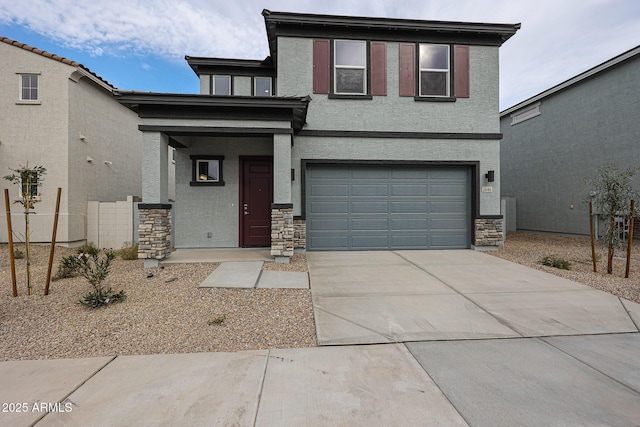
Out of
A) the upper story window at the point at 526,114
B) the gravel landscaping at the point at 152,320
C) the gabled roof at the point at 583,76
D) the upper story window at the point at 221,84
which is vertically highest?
the gabled roof at the point at 583,76

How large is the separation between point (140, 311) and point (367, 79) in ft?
25.3

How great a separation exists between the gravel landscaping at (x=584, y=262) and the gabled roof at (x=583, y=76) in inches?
239

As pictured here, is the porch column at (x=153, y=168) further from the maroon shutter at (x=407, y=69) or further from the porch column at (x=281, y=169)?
the maroon shutter at (x=407, y=69)

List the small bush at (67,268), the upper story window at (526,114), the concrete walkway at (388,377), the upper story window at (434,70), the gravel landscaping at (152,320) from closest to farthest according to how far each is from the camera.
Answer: the concrete walkway at (388,377), the gravel landscaping at (152,320), the small bush at (67,268), the upper story window at (434,70), the upper story window at (526,114)

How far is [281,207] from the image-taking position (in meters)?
6.57

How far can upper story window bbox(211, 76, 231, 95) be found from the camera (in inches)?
381

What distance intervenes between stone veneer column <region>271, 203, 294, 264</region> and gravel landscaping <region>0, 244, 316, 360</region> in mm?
1744

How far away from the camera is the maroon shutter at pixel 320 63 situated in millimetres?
8125

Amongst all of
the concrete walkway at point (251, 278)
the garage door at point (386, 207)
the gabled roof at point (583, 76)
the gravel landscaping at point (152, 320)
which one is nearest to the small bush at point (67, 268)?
the gravel landscaping at point (152, 320)

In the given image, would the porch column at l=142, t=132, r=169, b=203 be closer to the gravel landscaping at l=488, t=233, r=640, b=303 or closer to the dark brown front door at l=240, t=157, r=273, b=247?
the dark brown front door at l=240, t=157, r=273, b=247

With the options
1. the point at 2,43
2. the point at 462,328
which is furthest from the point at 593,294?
the point at 2,43

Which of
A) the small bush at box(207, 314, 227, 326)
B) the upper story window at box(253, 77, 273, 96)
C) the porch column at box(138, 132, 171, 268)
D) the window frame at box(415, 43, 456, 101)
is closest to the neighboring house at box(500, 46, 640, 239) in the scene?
the window frame at box(415, 43, 456, 101)

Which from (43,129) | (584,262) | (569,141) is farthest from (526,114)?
(43,129)

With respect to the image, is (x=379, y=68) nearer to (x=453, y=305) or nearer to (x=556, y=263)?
(x=556, y=263)
